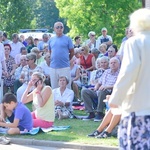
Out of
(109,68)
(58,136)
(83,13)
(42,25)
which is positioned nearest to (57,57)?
(109,68)

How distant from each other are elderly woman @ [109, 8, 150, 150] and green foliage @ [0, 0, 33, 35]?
33.0 meters

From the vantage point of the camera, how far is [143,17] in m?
6.00

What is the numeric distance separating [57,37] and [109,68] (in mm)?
1789

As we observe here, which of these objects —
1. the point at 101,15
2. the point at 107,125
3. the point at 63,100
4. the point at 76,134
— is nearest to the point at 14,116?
the point at 76,134

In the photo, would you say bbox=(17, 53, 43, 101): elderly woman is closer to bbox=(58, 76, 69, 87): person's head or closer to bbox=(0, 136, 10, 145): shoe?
bbox=(58, 76, 69, 87): person's head

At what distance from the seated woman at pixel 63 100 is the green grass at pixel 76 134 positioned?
0.27m

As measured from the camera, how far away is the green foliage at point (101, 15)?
36688mm

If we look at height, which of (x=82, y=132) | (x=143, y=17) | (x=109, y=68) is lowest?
(x=82, y=132)

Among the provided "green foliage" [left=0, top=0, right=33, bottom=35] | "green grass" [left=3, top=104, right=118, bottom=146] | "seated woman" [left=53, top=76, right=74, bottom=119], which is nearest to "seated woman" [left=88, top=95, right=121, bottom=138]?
"green grass" [left=3, top=104, right=118, bottom=146]

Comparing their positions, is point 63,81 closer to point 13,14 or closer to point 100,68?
point 100,68

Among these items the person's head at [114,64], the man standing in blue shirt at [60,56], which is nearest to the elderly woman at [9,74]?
the man standing in blue shirt at [60,56]

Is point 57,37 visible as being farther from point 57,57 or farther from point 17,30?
point 17,30

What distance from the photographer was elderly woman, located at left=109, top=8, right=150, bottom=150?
582 cm

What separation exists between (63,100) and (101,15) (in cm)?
2416
